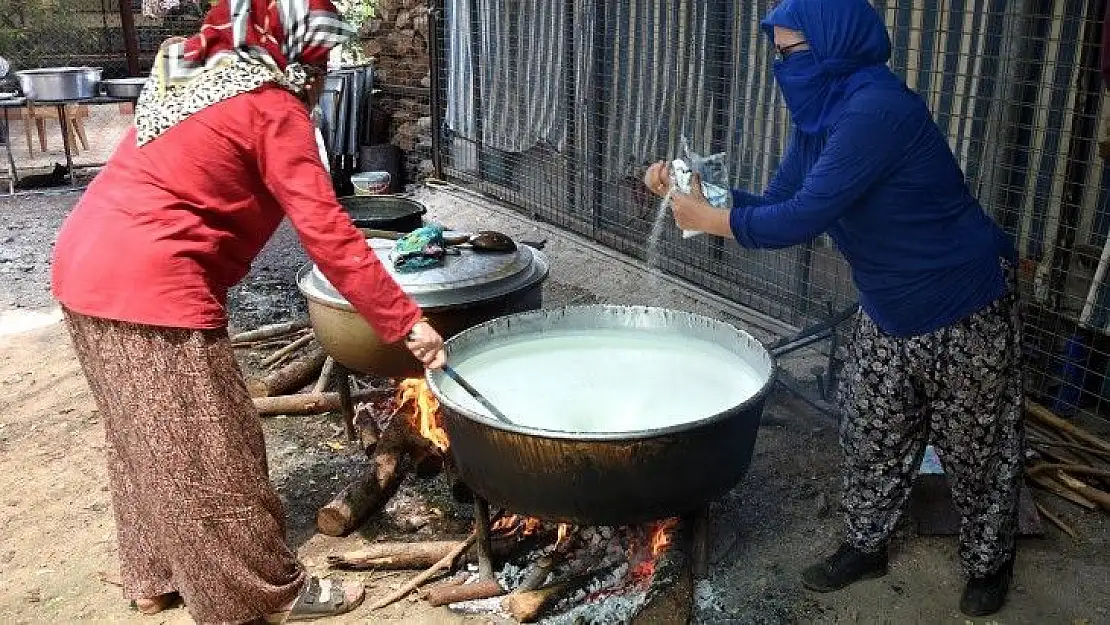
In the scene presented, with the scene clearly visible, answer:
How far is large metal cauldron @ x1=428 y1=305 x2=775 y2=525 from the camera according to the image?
8.36 ft

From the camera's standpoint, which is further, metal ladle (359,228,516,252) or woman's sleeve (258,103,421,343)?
metal ladle (359,228,516,252)

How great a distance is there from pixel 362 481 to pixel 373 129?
6488mm

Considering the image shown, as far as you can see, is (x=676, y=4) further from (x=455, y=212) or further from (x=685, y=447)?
Result: (x=685, y=447)

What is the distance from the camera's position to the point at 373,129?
9.73 meters

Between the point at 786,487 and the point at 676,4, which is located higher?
the point at 676,4

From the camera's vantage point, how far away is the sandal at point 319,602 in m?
3.28

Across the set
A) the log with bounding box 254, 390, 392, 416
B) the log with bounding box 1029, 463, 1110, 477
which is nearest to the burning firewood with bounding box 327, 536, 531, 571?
the log with bounding box 254, 390, 392, 416

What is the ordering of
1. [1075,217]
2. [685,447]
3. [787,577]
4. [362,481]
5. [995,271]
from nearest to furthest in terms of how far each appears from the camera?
Answer: [685,447], [995,271], [787,577], [362,481], [1075,217]

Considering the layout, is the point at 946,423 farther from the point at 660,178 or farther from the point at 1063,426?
the point at 1063,426

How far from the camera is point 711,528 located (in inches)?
143

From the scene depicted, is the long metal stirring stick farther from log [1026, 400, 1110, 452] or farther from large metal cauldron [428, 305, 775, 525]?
log [1026, 400, 1110, 452]

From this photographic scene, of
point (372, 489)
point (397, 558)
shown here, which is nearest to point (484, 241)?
point (372, 489)

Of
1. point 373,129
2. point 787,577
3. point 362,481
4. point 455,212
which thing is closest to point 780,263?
point 787,577

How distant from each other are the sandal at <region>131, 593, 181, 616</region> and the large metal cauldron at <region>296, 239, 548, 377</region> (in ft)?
3.60
